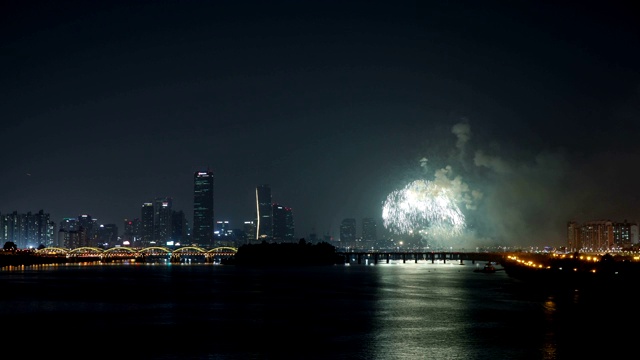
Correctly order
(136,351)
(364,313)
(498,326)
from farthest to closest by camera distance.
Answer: (364,313) → (498,326) → (136,351)

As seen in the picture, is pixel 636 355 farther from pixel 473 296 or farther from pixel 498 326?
pixel 473 296

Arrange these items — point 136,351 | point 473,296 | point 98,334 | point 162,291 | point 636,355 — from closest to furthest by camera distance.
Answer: point 636,355
point 136,351
point 98,334
point 473,296
point 162,291

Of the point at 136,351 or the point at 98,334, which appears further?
the point at 98,334

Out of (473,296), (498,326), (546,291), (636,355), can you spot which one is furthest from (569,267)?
(636,355)

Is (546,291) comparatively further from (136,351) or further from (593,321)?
(136,351)

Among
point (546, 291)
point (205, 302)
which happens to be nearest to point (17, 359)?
point (205, 302)

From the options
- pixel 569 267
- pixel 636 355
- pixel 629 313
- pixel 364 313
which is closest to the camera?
pixel 636 355
